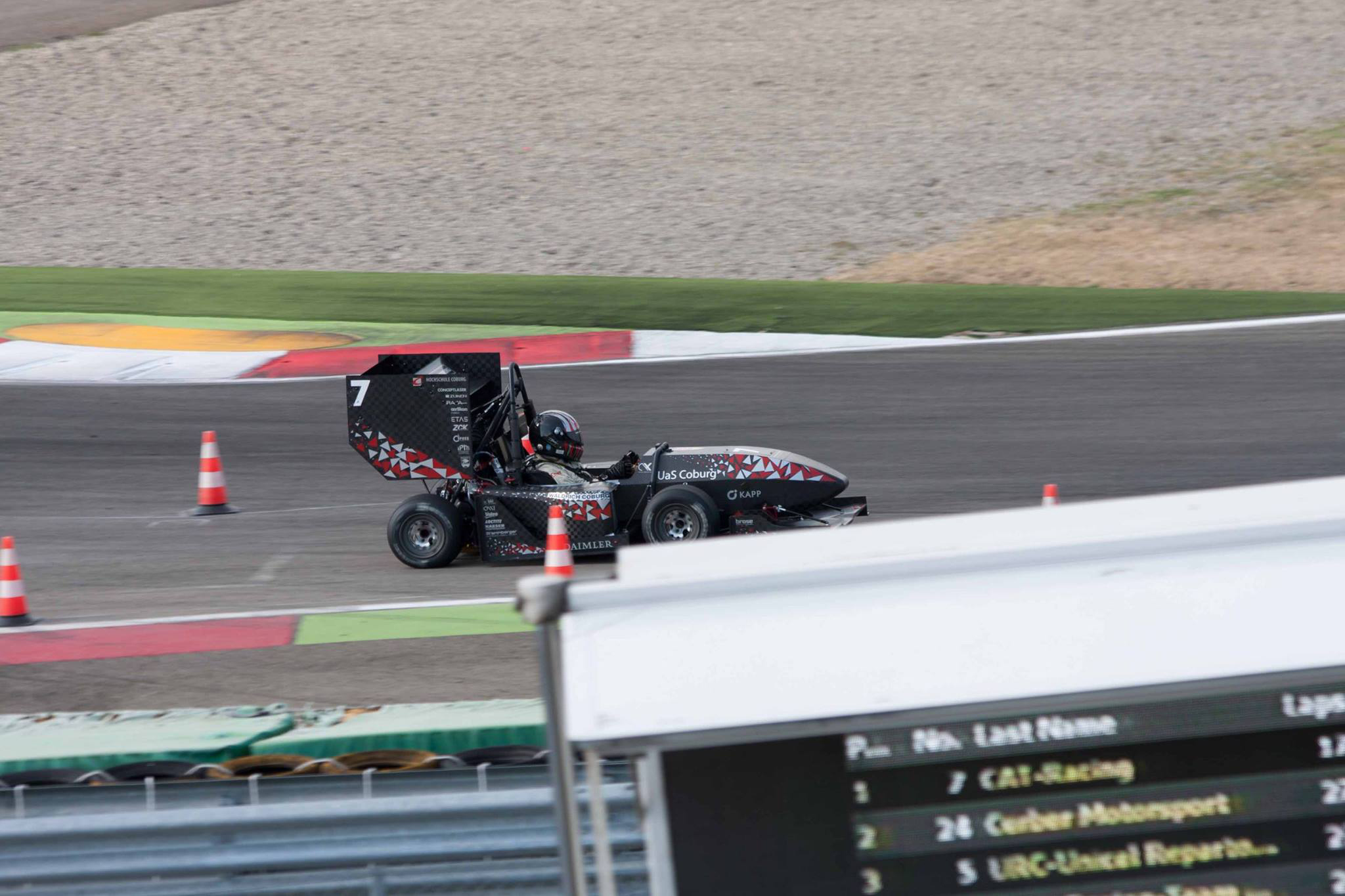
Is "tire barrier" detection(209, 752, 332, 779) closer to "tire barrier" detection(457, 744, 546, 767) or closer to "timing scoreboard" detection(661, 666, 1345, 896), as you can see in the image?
"tire barrier" detection(457, 744, 546, 767)

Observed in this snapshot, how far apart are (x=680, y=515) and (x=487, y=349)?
307 inches

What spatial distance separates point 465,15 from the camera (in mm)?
31953

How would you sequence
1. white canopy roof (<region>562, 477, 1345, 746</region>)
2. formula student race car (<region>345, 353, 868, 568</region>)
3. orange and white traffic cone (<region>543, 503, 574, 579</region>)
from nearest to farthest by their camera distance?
white canopy roof (<region>562, 477, 1345, 746</region>) → orange and white traffic cone (<region>543, 503, 574, 579</region>) → formula student race car (<region>345, 353, 868, 568</region>)

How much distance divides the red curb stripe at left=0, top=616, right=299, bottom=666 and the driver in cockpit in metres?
2.02

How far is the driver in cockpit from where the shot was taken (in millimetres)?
11227

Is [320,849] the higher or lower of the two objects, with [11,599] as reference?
lower

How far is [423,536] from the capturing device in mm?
11445

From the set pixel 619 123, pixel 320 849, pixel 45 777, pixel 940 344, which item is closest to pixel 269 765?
pixel 45 777

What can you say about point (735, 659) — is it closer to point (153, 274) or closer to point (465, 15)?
point (153, 274)

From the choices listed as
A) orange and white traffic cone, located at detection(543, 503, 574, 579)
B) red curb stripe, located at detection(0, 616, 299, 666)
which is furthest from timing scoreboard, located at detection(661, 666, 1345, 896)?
red curb stripe, located at detection(0, 616, 299, 666)

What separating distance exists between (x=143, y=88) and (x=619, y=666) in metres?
29.5

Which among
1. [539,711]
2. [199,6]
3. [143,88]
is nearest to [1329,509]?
[539,711]

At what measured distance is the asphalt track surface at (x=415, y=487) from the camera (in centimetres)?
925

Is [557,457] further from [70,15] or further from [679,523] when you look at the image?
[70,15]
